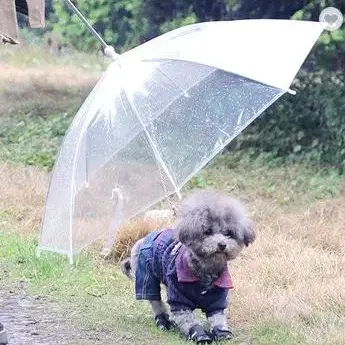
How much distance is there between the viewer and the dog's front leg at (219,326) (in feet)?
20.8

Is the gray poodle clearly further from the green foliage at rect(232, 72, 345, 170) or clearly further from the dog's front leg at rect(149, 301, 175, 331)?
the green foliage at rect(232, 72, 345, 170)

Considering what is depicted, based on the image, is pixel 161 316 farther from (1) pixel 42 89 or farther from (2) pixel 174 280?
(1) pixel 42 89

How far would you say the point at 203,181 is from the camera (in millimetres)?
12719

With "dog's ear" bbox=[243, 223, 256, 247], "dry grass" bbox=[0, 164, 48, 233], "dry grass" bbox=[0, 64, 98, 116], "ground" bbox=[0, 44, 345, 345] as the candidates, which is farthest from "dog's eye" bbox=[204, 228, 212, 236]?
"dry grass" bbox=[0, 64, 98, 116]

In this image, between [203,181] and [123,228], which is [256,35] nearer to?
[123,228]

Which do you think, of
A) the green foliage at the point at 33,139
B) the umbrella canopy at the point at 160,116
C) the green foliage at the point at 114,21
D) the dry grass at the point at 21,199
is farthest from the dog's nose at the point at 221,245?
the green foliage at the point at 114,21

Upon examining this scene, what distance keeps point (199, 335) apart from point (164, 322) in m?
0.55

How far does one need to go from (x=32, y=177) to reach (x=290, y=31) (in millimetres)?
6329

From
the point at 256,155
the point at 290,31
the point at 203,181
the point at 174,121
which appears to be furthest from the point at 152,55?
the point at 256,155

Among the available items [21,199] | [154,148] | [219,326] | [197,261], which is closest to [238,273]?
[154,148]

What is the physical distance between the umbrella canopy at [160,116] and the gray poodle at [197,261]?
516mm

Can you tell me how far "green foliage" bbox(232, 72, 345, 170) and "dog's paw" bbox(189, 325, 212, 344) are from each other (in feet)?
21.9

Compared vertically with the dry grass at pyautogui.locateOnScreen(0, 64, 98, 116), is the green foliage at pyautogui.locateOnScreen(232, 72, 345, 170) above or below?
above

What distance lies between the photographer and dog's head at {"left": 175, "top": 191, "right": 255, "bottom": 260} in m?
6.14
